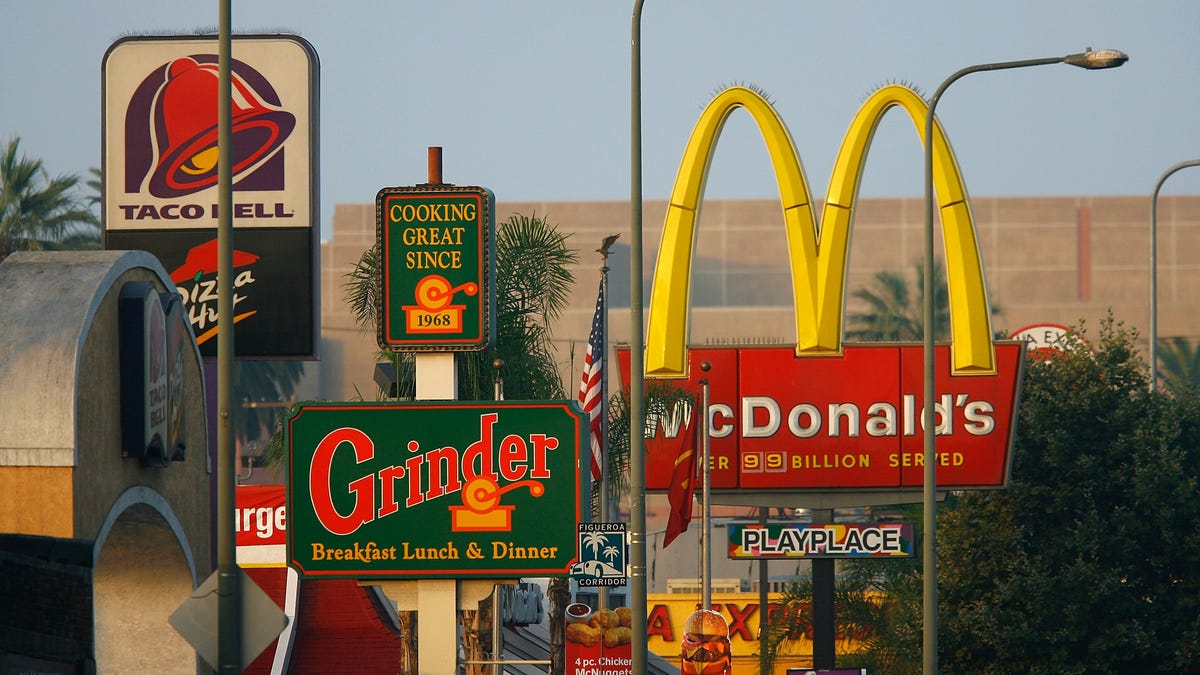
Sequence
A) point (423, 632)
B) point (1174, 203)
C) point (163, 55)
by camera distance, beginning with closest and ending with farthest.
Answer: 1. point (423, 632)
2. point (163, 55)
3. point (1174, 203)

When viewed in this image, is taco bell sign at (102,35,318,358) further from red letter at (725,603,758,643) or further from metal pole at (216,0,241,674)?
red letter at (725,603,758,643)

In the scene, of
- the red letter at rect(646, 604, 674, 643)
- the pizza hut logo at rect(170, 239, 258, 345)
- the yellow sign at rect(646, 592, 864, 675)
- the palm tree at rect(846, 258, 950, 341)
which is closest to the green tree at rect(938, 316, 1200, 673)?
the pizza hut logo at rect(170, 239, 258, 345)

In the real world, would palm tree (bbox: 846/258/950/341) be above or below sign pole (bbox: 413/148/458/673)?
above

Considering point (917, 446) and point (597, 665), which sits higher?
point (917, 446)

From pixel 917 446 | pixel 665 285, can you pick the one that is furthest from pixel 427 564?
pixel 917 446

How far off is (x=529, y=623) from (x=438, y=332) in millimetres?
22371

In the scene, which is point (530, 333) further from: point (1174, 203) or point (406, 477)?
point (1174, 203)

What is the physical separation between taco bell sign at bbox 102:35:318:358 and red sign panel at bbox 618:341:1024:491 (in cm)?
1171

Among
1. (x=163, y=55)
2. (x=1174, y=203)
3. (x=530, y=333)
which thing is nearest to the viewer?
(x=163, y=55)

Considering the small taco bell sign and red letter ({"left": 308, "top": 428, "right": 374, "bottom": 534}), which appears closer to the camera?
red letter ({"left": 308, "top": 428, "right": 374, "bottom": 534})

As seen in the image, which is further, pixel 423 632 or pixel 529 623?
pixel 529 623

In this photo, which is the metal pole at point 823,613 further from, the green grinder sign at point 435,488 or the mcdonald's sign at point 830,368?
the green grinder sign at point 435,488

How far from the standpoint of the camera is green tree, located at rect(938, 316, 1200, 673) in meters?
32.2

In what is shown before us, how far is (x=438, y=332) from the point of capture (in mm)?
22297
